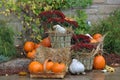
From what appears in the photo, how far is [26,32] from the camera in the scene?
838cm

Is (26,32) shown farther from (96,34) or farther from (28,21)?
(96,34)

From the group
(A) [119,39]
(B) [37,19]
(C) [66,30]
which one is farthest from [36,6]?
(A) [119,39]

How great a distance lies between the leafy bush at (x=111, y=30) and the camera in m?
7.88

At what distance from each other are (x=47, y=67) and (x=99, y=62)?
105 cm

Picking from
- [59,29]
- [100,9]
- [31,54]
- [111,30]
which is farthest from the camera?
[100,9]

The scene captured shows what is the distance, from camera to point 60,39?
720 cm

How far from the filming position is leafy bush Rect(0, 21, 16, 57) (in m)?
7.42

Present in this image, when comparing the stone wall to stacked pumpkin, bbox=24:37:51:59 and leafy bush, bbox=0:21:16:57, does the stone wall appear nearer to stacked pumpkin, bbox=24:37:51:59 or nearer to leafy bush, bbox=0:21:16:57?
stacked pumpkin, bbox=24:37:51:59

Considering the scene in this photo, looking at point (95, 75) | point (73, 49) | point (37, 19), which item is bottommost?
point (95, 75)

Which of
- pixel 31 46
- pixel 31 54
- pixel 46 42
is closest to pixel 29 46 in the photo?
pixel 31 46

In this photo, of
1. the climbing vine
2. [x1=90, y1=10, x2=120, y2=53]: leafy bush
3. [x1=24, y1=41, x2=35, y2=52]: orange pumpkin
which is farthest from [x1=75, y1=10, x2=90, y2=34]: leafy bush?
[x1=24, y1=41, x2=35, y2=52]: orange pumpkin

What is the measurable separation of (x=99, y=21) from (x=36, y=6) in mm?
1449

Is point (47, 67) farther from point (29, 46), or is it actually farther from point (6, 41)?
point (6, 41)

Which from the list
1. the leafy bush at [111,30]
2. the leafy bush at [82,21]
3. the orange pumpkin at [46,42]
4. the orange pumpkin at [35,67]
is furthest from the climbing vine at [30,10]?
the orange pumpkin at [35,67]
